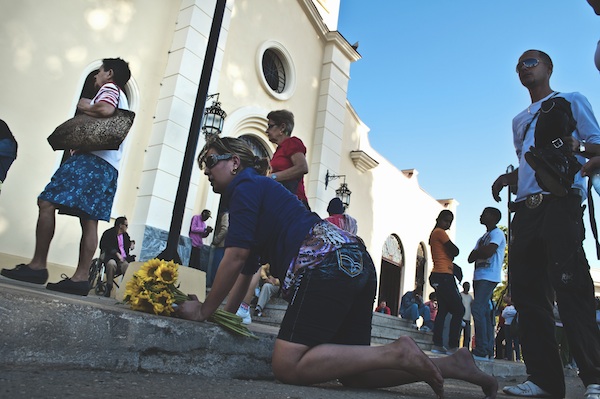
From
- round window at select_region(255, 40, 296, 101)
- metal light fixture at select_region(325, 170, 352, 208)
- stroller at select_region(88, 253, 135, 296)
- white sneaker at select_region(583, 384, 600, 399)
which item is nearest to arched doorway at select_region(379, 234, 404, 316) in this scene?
metal light fixture at select_region(325, 170, 352, 208)

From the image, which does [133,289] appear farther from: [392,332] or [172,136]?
[172,136]

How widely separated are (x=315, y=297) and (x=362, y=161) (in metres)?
12.7

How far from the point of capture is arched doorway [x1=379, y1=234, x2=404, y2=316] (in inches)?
656

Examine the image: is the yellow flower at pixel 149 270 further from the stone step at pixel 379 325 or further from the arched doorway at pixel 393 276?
the arched doorway at pixel 393 276

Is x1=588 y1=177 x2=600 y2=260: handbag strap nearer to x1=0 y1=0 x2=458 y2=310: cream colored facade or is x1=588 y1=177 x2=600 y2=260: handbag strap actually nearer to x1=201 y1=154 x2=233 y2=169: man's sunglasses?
x1=201 y1=154 x2=233 y2=169: man's sunglasses

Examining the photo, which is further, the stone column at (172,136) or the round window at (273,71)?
the round window at (273,71)

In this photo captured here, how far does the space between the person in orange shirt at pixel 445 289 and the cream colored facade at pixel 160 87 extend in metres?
4.79

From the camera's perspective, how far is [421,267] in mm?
18250

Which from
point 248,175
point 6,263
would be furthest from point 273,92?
point 248,175

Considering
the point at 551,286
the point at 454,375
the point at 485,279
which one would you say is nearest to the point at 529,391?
the point at 551,286

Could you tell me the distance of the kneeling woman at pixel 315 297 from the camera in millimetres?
2037

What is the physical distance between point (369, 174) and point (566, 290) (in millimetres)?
12706

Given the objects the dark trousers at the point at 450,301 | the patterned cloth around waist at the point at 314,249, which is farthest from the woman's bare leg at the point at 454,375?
the dark trousers at the point at 450,301

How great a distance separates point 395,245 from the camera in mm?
16844
